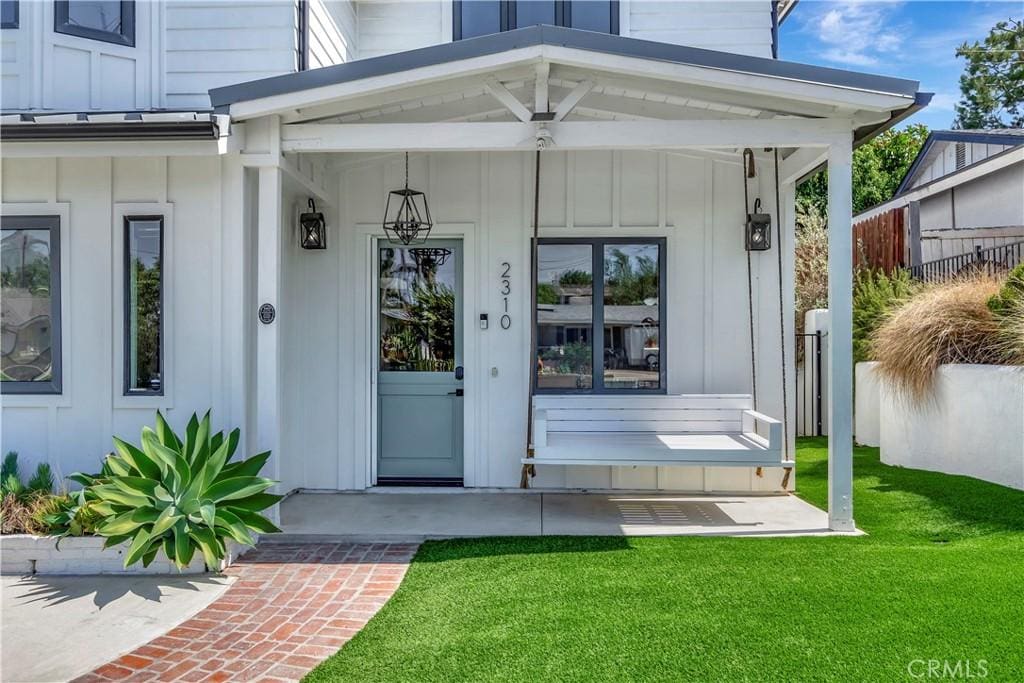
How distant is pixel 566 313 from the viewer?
6.07 meters

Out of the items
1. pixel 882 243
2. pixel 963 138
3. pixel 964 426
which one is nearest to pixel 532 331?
pixel 964 426

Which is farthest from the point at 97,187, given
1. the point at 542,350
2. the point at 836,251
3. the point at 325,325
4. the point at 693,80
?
the point at 836,251

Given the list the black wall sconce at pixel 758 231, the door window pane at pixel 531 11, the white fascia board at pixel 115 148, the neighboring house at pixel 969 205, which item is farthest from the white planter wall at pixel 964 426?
the white fascia board at pixel 115 148

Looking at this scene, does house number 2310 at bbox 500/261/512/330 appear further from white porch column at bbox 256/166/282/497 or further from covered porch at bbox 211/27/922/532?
white porch column at bbox 256/166/282/497

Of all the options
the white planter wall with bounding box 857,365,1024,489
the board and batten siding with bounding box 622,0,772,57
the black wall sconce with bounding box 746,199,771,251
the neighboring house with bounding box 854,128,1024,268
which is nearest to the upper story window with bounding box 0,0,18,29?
the board and batten siding with bounding box 622,0,772,57

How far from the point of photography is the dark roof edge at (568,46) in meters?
4.25

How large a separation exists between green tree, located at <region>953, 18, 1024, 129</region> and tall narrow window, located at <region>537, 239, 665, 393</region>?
22451 mm

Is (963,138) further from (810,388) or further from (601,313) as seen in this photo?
(601,313)

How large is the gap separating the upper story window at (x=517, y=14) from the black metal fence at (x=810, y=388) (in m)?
5.03

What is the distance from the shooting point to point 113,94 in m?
5.50

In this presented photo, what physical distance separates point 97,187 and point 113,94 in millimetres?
1005

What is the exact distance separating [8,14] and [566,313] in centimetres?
508

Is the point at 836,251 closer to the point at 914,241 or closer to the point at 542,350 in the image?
the point at 542,350

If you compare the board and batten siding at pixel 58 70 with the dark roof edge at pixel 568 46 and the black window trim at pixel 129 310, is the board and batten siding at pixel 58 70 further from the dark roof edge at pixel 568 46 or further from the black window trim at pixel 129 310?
the dark roof edge at pixel 568 46
